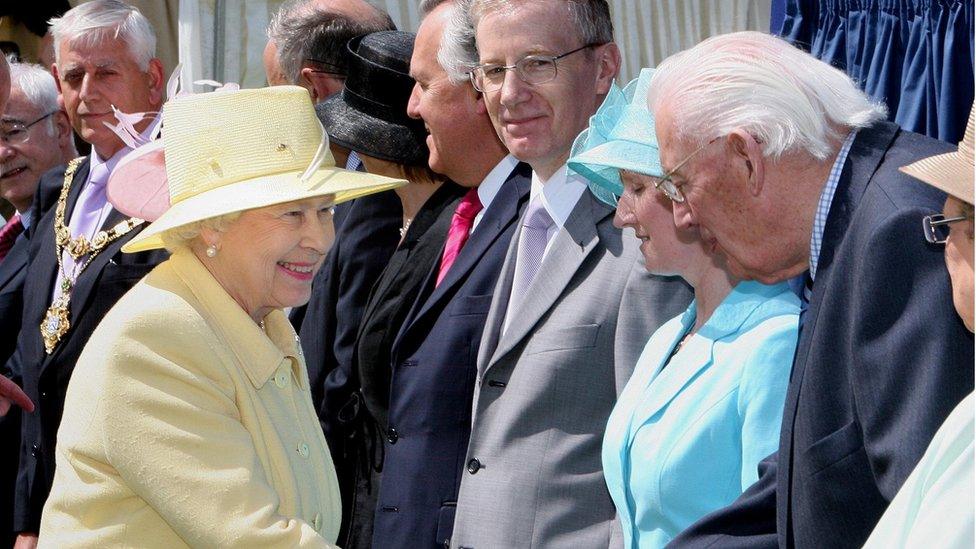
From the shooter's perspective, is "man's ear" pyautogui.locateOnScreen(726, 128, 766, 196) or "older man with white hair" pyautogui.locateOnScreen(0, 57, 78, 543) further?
"older man with white hair" pyautogui.locateOnScreen(0, 57, 78, 543)

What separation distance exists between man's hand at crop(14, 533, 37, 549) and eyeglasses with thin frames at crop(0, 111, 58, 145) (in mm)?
2078

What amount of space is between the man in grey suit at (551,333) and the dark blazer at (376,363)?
511 mm

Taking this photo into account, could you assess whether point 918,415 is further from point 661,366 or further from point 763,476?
point 661,366

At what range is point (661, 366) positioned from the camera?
116 inches

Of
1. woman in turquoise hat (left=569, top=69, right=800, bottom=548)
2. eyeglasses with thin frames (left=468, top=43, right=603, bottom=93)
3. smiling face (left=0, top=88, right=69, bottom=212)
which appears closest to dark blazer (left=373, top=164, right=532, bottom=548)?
eyeglasses with thin frames (left=468, top=43, right=603, bottom=93)

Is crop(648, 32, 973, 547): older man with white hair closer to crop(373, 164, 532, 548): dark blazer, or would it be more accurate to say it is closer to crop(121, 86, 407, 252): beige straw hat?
crop(121, 86, 407, 252): beige straw hat

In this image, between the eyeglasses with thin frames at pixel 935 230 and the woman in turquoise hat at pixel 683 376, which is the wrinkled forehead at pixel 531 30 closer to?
the woman in turquoise hat at pixel 683 376

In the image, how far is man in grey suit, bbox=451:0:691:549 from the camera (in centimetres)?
317

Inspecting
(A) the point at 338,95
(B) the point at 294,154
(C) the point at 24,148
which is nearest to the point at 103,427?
(B) the point at 294,154

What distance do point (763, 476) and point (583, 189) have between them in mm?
1192

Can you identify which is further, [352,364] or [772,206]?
[352,364]

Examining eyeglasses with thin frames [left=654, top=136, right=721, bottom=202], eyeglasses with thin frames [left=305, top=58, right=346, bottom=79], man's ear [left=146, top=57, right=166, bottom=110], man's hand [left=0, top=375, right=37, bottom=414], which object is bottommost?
man's hand [left=0, top=375, right=37, bottom=414]

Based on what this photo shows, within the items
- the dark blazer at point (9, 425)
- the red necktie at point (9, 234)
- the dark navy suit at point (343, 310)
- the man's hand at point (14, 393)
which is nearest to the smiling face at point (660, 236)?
the dark navy suit at point (343, 310)

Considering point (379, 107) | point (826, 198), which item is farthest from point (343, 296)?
point (826, 198)
